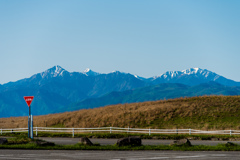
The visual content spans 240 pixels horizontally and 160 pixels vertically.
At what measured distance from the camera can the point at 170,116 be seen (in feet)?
196

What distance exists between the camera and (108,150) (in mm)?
22875

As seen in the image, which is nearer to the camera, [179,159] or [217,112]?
[179,159]

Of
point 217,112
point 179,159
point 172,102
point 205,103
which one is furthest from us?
point 172,102

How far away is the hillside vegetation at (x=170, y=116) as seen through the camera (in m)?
55.0

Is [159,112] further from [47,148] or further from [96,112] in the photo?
[47,148]

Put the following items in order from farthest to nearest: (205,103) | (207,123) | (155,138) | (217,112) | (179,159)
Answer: (205,103)
(217,112)
(207,123)
(155,138)
(179,159)

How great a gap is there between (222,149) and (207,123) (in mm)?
30646

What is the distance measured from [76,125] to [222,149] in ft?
129

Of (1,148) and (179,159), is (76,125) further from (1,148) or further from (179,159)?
(179,159)

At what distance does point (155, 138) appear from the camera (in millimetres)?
37625

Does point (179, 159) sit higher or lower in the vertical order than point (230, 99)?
lower

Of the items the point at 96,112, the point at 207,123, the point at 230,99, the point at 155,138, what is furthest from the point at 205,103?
the point at 155,138

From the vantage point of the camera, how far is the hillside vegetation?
54969 mm

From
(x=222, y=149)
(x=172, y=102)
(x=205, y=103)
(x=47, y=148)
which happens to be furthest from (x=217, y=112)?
(x=47, y=148)
